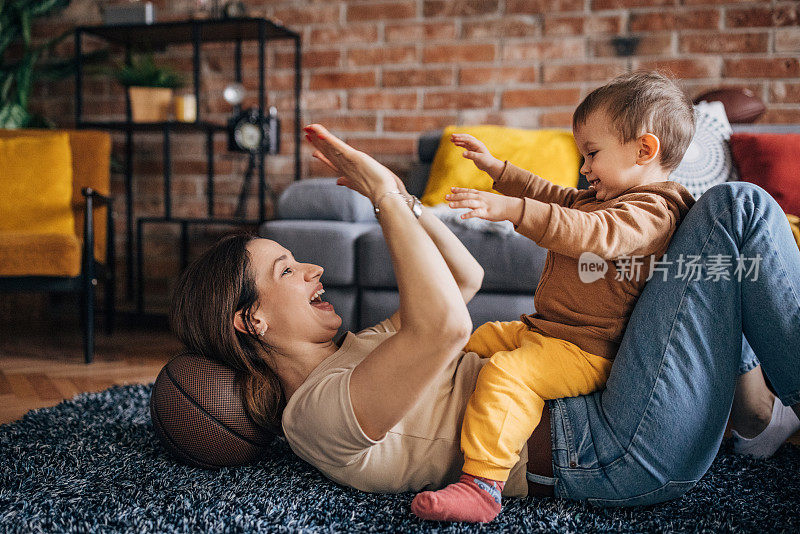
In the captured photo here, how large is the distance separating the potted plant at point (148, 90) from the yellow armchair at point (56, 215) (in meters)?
0.27

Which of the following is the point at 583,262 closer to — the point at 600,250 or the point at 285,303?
the point at 600,250

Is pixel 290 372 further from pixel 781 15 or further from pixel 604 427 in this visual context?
pixel 781 15

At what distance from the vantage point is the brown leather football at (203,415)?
1159 millimetres

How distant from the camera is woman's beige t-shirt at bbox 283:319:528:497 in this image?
989mm

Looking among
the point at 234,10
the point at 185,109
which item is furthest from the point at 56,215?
the point at 234,10

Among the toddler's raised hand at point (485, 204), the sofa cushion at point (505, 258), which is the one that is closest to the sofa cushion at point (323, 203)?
the sofa cushion at point (505, 258)

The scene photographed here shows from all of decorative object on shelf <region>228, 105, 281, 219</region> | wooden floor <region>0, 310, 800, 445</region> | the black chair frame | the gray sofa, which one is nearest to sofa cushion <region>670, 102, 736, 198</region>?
the gray sofa

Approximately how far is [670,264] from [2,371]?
220cm

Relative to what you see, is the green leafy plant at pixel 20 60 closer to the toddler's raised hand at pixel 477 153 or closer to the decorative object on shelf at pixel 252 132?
the decorative object on shelf at pixel 252 132

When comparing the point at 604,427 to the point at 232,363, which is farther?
the point at 232,363

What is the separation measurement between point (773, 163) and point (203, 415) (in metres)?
1.93

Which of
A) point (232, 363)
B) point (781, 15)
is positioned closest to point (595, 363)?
point (232, 363)

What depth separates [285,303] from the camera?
1110 mm

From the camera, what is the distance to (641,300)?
1.04 metres
